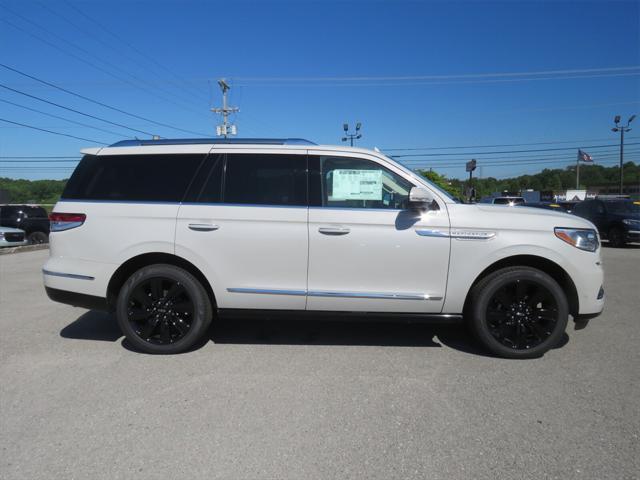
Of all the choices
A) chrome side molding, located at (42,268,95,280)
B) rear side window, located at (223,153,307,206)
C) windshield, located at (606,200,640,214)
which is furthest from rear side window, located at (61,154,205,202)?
windshield, located at (606,200,640,214)

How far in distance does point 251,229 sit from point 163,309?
1.14 m

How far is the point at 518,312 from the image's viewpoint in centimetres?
394

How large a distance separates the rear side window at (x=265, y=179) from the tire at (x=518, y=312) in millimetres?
1888

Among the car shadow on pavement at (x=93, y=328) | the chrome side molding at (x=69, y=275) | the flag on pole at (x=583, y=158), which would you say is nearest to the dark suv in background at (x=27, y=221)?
the car shadow on pavement at (x=93, y=328)

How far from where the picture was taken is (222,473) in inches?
93.8

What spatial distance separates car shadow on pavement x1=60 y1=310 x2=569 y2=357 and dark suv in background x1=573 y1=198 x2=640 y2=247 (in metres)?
12.2

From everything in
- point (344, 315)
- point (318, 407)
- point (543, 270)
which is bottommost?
point (318, 407)

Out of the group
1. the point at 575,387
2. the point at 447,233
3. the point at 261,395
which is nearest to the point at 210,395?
the point at 261,395

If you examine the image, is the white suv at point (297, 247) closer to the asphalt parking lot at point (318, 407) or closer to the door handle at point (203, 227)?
the door handle at point (203, 227)

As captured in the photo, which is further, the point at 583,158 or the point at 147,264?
the point at 583,158

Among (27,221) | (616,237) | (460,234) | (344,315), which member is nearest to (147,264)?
(344,315)

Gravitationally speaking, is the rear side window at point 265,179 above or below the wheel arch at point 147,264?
above

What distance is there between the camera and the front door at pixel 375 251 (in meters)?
3.90

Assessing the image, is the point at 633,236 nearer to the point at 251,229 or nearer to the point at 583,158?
the point at 251,229
